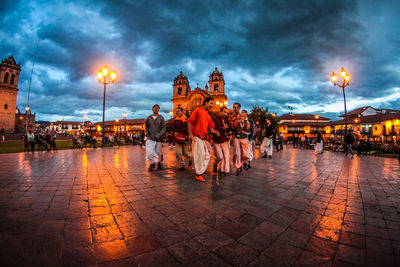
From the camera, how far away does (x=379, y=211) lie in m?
2.52

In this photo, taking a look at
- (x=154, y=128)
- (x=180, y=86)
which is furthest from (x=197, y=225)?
(x=180, y=86)

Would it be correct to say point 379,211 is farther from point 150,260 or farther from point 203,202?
point 150,260

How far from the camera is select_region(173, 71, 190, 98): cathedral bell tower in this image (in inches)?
2569

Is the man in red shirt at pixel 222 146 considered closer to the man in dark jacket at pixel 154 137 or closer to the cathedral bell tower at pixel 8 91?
the man in dark jacket at pixel 154 137

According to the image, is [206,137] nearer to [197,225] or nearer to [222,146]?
[222,146]

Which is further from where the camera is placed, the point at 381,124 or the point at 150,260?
the point at 381,124

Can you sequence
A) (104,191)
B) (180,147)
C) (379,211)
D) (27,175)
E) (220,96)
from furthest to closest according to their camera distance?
(220,96), (180,147), (27,175), (104,191), (379,211)

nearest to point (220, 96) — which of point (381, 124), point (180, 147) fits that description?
point (381, 124)

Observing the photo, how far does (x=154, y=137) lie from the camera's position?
18.3 feet

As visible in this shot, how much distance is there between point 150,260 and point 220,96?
197 ft

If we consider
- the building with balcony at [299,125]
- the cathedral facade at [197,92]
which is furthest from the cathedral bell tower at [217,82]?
the building with balcony at [299,125]

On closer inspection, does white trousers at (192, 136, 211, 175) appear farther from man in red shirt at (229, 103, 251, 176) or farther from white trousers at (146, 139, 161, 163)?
white trousers at (146, 139, 161, 163)

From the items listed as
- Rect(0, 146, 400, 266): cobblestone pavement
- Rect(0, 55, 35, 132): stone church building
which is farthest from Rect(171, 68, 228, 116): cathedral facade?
Rect(0, 146, 400, 266): cobblestone pavement

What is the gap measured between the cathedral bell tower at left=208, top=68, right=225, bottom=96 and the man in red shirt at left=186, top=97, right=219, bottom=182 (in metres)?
57.4
